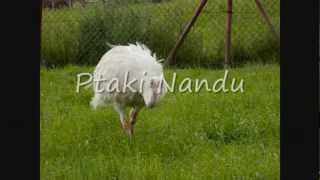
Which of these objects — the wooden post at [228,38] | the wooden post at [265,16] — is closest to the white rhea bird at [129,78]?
the wooden post at [228,38]

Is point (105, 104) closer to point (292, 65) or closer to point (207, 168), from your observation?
point (207, 168)

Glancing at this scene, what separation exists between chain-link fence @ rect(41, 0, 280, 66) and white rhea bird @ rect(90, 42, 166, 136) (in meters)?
0.13

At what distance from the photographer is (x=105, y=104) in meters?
7.87

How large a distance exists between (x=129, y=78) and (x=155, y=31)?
0.52m

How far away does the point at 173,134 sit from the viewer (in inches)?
311

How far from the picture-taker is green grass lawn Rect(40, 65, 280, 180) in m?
7.47

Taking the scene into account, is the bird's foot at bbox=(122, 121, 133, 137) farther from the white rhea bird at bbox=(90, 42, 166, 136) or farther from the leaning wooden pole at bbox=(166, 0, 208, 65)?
the leaning wooden pole at bbox=(166, 0, 208, 65)

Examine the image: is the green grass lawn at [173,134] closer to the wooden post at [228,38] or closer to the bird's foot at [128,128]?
the bird's foot at [128,128]

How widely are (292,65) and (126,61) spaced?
1.05 metres

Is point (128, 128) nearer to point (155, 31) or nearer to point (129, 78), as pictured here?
point (129, 78)

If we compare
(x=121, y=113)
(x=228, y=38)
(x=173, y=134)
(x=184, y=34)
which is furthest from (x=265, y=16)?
(x=121, y=113)

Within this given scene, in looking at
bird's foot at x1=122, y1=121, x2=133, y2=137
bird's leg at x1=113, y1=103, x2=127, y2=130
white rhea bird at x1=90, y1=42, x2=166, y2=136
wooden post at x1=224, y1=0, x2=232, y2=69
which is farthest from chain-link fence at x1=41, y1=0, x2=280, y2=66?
bird's foot at x1=122, y1=121, x2=133, y2=137

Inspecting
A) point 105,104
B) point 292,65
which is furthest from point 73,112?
point 292,65

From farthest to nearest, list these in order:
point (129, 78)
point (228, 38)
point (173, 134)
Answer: point (228, 38)
point (173, 134)
point (129, 78)
